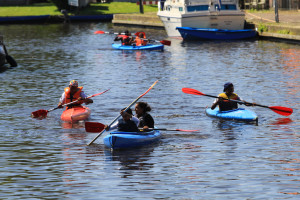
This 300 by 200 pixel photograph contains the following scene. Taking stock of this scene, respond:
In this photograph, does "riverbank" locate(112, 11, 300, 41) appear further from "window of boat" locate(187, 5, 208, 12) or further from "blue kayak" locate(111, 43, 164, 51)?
"blue kayak" locate(111, 43, 164, 51)

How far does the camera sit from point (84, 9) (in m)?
84.1

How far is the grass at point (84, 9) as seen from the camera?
80.5m

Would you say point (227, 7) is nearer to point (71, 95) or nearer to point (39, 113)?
point (71, 95)

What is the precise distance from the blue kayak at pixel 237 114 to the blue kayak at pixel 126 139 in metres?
4.01

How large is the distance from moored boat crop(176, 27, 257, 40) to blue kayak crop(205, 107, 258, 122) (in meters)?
30.4

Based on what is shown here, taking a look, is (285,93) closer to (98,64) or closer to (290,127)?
(290,127)

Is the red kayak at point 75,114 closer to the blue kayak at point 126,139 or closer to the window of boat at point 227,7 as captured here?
the blue kayak at point 126,139

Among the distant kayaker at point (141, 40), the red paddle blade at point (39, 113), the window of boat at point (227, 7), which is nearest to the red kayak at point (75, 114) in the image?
the red paddle blade at point (39, 113)

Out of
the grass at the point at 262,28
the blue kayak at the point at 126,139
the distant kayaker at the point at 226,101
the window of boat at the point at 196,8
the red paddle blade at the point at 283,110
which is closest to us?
the blue kayak at the point at 126,139

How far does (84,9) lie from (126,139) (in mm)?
68027

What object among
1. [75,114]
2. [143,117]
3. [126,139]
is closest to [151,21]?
[75,114]

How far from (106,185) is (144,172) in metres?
1.36

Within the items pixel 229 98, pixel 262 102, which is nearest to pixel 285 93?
pixel 262 102

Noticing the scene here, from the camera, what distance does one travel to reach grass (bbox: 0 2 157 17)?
80.5 metres
